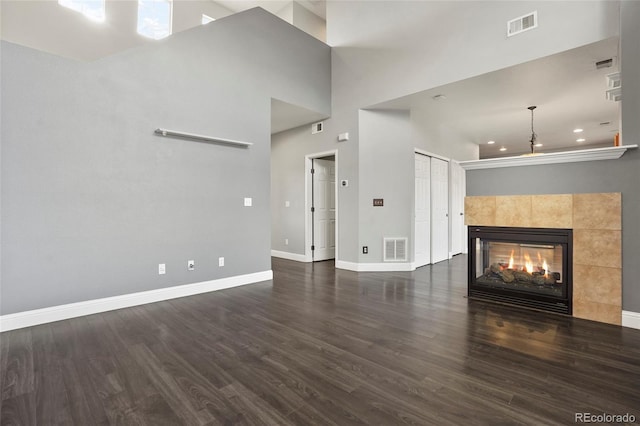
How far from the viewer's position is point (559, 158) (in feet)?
10.1

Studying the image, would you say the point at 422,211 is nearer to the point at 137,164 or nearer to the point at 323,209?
the point at 323,209

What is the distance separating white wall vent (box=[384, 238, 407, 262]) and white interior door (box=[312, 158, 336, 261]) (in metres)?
1.57

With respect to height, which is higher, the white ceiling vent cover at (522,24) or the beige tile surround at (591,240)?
the white ceiling vent cover at (522,24)

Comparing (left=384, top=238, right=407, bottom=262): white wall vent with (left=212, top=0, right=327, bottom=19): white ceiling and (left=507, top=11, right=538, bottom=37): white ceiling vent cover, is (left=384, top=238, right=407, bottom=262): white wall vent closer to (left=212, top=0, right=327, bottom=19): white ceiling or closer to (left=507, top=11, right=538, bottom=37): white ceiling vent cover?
(left=507, top=11, right=538, bottom=37): white ceiling vent cover

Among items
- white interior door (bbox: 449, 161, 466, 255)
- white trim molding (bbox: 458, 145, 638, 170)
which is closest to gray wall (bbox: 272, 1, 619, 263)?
white interior door (bbox: 449, 161, 466, 255)

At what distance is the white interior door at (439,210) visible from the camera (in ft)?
20.4

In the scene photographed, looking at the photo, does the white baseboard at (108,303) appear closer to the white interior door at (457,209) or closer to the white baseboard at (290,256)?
the white baseboard at (290,256)

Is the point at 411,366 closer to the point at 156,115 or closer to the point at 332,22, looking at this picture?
the point at 156,115

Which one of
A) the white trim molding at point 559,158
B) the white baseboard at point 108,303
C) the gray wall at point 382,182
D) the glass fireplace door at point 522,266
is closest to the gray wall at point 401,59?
the gray wall at point 382,182

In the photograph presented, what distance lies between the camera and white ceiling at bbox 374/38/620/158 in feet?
12.5

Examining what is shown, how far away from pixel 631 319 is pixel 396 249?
3.01 meters

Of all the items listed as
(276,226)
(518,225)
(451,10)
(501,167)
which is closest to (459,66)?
(451,10)

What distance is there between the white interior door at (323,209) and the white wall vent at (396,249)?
1566 millimetres

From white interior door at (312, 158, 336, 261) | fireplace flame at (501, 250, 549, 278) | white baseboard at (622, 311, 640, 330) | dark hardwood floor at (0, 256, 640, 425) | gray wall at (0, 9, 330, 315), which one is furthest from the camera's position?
white interior door at (312, 158, 336, 261)
